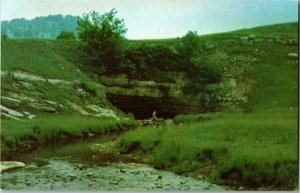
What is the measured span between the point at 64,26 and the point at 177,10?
502cm

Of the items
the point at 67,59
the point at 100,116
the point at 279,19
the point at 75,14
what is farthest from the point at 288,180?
the point at 67,59

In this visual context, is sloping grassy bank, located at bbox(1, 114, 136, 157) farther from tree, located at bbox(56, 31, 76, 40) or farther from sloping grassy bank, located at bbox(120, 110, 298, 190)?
tree, located at bbox(56, 31, 76, 40)

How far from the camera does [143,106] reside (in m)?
18.5

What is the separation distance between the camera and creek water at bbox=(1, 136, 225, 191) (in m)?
13.2

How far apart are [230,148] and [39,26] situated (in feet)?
25.9

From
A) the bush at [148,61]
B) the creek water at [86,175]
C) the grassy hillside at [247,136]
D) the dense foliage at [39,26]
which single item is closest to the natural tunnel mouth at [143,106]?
the grassy hillside at [247,136]

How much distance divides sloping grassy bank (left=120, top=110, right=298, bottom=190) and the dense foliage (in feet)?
14.0

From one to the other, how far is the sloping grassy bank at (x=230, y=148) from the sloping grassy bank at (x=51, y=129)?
172 centimetres

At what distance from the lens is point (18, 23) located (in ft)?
55.5

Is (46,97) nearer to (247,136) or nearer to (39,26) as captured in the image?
(39,26)

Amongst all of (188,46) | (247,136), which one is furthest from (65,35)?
(247,136)

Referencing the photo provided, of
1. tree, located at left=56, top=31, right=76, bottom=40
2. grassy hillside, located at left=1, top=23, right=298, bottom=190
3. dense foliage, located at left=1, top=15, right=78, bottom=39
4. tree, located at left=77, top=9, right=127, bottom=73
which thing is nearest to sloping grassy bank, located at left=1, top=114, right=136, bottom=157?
grassy hillside, located at left=1, top=23, right=298, bottom=190

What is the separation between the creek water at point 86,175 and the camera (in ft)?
43.4

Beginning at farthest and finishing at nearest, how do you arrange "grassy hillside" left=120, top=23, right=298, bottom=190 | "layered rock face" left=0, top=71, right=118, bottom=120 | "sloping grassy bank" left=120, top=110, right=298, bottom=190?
"layered rock face" left=0, top=71, right=118, bottom=120 → "grassy hillside" left=120, top=23, right=298, bottom=190 → "sloping grassy bank" left=120, top=110, right=298, bottom=190
